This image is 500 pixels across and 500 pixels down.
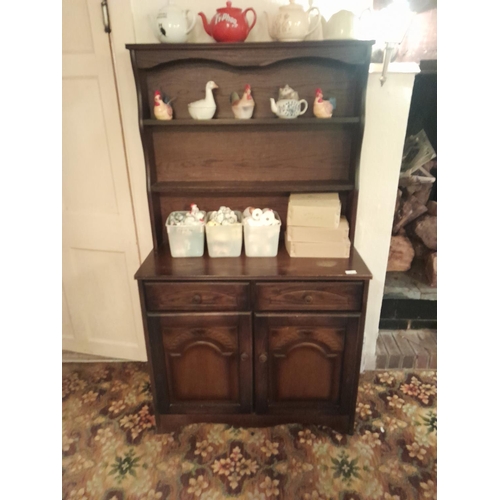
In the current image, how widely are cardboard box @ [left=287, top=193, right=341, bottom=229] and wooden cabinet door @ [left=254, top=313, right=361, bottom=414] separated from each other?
15.0 inches

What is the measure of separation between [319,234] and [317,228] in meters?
0.03

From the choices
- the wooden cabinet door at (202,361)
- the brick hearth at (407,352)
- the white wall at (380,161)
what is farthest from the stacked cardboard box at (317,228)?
the brick hearth at (407,352)

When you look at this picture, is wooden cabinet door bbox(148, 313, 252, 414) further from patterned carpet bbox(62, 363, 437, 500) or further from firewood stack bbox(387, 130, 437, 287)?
firewood stack bbox(387, 130, 437, 287)

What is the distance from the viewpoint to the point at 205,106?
4.58 ft

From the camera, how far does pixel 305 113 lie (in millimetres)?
1473

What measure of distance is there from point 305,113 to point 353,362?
1079mm

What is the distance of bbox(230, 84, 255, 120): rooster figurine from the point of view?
1386 mm

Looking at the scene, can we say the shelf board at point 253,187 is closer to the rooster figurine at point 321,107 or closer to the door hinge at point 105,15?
the rooster figurine at point 321,107

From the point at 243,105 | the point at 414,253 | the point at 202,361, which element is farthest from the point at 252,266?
the point at 414,253

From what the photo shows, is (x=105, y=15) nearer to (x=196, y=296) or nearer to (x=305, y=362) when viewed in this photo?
(x=196, y=296)

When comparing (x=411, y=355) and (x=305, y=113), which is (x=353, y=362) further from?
(x=305, y=113)
